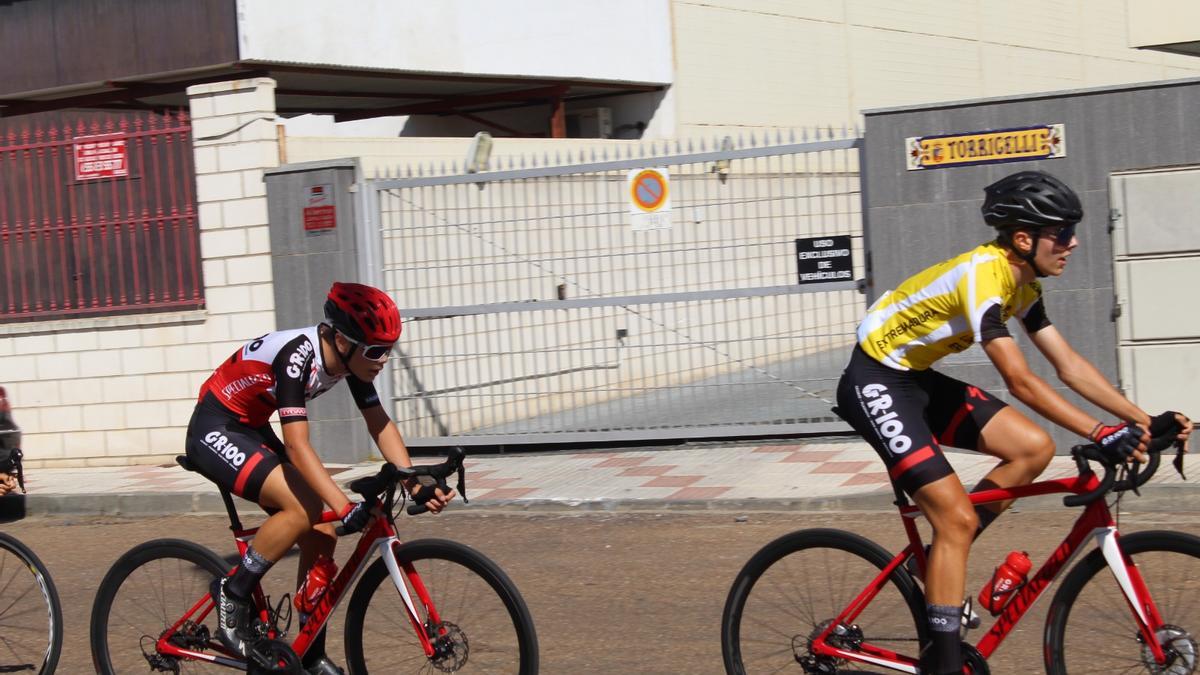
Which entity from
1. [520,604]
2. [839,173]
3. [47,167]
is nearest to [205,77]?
[47,167]

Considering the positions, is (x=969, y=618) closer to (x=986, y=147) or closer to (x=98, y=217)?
(x=986, y=147)

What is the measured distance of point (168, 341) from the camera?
41.4 feet

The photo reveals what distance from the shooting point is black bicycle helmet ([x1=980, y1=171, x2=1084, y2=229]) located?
14.9 ft

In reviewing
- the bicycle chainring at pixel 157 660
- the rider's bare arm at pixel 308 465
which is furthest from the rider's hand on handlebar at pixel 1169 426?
the bicycle chainring at pixel 157 660

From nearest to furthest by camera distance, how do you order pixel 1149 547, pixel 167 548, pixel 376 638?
pixel 1149 547, pixel 376 638, pixel 167 548

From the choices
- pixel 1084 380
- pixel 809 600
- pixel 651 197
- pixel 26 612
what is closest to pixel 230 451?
pixel 26 612

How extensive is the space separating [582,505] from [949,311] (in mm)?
5433

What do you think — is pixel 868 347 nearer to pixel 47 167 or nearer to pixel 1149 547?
pixel 1149 547

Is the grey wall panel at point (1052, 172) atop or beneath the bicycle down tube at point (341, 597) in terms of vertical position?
atop

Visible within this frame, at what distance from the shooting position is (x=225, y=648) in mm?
5344

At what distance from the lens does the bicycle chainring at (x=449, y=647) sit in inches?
191

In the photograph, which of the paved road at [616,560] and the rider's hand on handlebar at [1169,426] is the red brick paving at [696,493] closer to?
the paved road at [616,560]

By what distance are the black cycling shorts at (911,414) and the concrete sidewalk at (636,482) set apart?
4.29m

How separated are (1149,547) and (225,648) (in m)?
3.27
